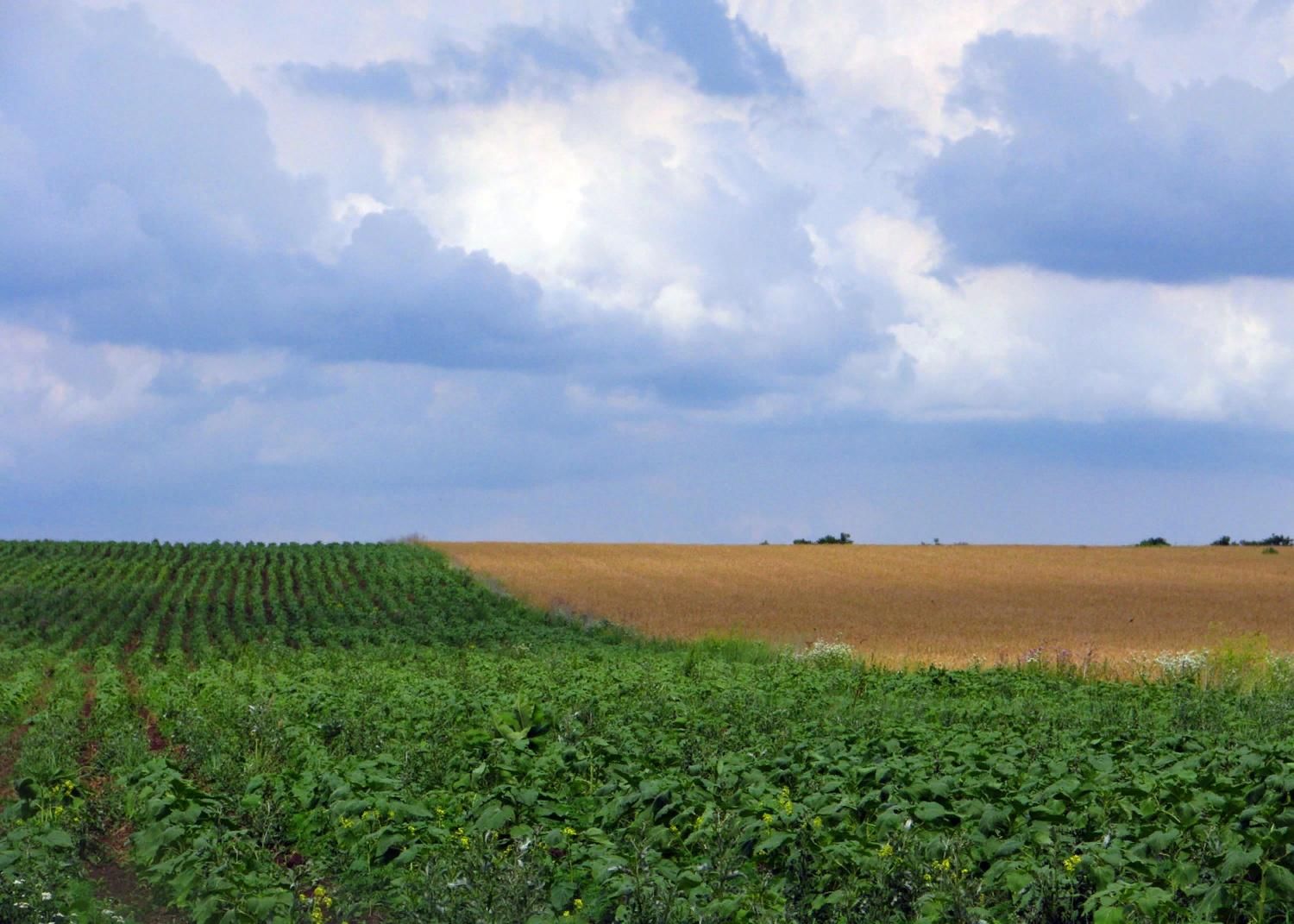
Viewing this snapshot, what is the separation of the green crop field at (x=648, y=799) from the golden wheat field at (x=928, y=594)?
1133 cm

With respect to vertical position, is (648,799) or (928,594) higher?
(928,594)

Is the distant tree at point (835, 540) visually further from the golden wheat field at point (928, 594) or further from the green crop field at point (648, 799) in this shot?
the green crop field at point (648, 799)

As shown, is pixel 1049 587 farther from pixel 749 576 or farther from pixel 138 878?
pixel 138 878

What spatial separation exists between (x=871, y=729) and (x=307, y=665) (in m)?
14.1

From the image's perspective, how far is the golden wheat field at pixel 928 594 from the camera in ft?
111

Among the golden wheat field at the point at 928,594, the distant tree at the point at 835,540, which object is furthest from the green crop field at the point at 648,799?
the distant tree at the point at 835,540

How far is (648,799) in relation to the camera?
31.6 ft

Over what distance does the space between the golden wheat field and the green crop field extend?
11.3 metres

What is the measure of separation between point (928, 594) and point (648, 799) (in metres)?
41.4

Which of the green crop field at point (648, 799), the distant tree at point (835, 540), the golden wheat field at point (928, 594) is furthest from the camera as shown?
the distant tree at point (835, 540)

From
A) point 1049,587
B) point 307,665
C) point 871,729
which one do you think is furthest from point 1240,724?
point 1049,587

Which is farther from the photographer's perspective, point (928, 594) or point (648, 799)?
point (928, 594)

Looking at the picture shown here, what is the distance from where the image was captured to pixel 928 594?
163ft

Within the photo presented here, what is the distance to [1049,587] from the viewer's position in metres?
53.5
